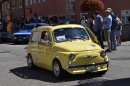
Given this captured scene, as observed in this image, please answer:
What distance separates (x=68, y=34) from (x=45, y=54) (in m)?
0.96

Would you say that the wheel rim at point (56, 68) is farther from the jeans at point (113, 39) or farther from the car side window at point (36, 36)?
the jeans at point (113, 39)

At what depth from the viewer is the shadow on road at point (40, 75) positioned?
31.6 feet

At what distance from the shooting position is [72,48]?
9.42 meters

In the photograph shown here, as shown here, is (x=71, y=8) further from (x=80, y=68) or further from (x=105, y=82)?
(x=105, y=82)

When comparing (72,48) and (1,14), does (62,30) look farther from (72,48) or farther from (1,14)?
(1,14)

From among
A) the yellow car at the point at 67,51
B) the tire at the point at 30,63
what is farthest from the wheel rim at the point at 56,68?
the tire at the point at 30,63

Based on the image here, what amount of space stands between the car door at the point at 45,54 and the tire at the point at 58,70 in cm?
34

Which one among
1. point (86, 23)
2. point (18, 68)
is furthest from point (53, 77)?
point (86, 23)

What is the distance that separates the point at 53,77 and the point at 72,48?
47.5 inches

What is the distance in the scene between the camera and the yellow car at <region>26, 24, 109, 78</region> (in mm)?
9219

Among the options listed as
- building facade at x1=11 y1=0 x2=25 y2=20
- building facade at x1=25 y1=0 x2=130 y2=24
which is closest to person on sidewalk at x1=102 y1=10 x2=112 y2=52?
building facade at x1=25 y1=0 x2=130 y2=24

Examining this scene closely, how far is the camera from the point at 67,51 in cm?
934

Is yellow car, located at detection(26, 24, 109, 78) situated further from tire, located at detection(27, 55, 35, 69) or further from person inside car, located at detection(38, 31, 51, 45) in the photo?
tire, located at detection(27, 55, 35, 69)

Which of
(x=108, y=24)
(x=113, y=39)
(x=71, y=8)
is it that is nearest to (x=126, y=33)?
(x=71, y=8)
